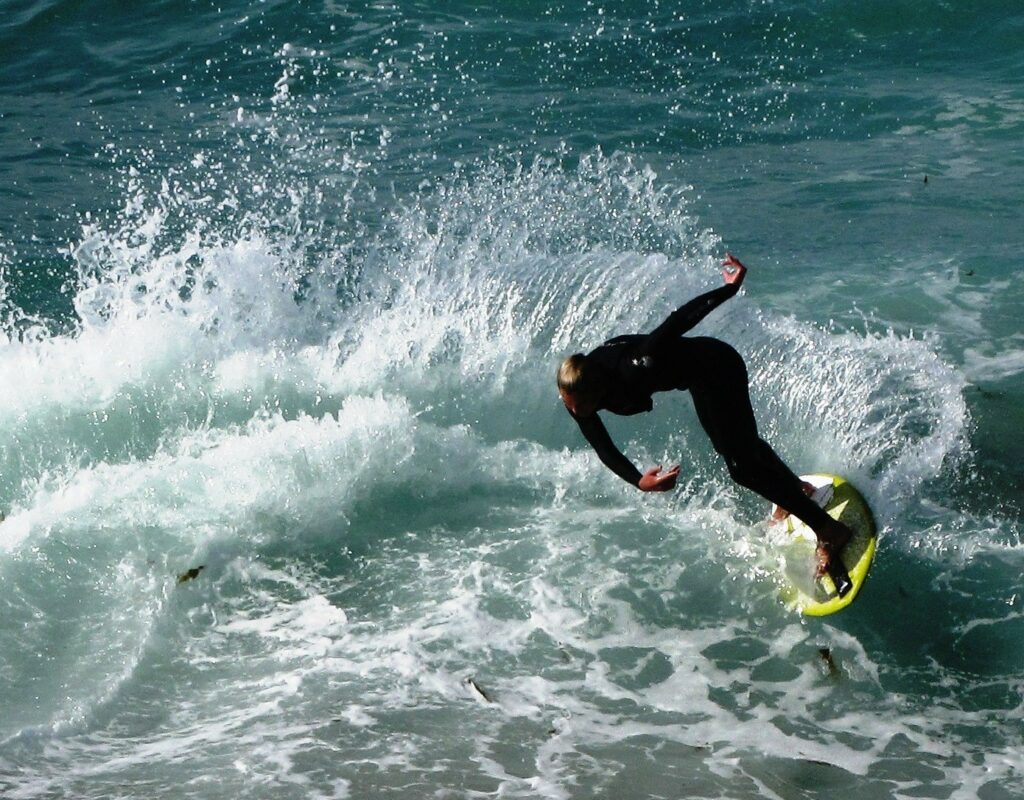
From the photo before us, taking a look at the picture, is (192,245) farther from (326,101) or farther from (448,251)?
(326,101)

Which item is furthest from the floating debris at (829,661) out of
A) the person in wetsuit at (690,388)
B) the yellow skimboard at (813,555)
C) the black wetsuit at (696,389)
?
the black wetsuit at (696,389)

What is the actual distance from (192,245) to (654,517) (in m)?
5.32

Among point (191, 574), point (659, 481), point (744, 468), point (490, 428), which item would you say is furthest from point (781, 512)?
point (191, 574)

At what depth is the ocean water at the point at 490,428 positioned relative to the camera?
18.0 feet

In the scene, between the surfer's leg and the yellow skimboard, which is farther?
the yellow skimboard

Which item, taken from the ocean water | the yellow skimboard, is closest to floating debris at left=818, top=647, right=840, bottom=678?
the ocean water

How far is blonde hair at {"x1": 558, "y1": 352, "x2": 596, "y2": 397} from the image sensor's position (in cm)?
551

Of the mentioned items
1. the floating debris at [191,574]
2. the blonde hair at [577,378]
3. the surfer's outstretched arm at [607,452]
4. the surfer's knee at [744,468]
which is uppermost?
the blonde hair at [577,378]

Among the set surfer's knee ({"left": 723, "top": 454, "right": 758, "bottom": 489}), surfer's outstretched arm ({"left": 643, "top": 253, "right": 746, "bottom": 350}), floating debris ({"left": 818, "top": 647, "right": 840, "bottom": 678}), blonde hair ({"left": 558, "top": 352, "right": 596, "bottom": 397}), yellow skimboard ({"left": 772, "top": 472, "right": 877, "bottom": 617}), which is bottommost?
floating debris ({"left": 818, "top": 647, "right": 840, "bottom": 678})

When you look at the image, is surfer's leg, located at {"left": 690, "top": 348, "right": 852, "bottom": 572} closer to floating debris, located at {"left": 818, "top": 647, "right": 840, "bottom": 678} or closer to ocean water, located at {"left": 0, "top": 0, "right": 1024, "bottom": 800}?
floating debris, located at {"left": 818, "top": 647, "right": 840, "bottom": 678}

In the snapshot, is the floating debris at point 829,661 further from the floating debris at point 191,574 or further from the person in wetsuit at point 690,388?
the floating debris at point 191,574

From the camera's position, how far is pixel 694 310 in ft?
18.5

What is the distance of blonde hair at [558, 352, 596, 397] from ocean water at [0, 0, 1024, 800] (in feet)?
4.57

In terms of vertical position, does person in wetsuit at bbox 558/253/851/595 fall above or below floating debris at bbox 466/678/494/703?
above
